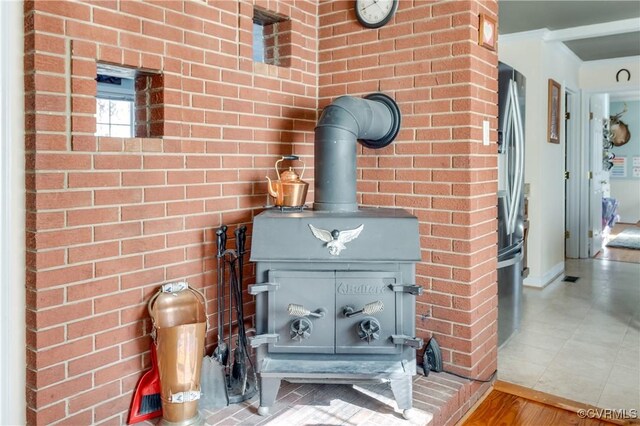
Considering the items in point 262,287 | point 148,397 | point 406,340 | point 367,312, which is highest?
point 262,287

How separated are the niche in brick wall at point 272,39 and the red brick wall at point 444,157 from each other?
327 millimetres

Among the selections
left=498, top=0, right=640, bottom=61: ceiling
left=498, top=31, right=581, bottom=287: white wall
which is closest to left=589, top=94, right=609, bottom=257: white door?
left=498, top=0, right=640, bottom=61: ceiling

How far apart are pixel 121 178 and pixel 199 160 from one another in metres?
0.38

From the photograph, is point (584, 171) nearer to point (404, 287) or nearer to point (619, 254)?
point (619, 254)

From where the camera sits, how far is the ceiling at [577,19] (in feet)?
13.3

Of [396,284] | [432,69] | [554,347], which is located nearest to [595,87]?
[554,347]

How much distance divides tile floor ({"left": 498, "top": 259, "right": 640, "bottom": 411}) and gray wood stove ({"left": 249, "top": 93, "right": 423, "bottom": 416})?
1.10 meters

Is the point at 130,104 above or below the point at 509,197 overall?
above

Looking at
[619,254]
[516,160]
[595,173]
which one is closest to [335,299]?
[516,160]

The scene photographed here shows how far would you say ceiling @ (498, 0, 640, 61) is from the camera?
405 centimetres

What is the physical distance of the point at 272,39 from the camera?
2.70 m

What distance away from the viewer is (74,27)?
1.75m

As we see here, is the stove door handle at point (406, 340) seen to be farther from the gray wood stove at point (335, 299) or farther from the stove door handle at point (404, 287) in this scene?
the stove door handle at point (404, 287)

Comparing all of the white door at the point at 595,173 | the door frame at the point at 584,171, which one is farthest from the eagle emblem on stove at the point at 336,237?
the white door at the point at 595,173
